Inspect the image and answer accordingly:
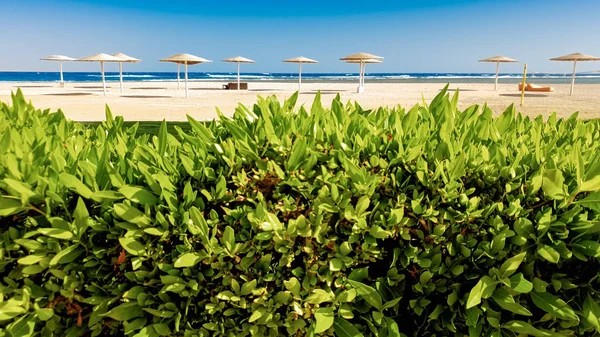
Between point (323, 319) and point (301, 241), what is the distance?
0.32 m

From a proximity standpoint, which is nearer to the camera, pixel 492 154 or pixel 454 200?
pixel 454 200

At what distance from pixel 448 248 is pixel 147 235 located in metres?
1.20

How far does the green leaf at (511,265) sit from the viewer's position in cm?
167

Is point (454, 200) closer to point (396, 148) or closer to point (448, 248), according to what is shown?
point (448, 248)

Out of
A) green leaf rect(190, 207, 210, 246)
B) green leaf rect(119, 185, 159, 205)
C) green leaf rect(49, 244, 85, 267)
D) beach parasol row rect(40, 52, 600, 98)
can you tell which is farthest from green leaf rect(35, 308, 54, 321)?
beach parasol row rect(40, 52, 600, 98)

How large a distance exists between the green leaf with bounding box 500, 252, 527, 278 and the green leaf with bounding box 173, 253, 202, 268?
46.1 inches

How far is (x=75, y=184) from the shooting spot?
1682mm

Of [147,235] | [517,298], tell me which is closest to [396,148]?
[517,298]

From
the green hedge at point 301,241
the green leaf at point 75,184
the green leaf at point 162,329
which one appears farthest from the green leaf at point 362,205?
the green leaf at point 75,184

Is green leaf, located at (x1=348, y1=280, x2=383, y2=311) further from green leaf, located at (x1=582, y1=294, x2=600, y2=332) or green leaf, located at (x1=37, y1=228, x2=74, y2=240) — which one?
green leaf, located at (x1=37, y1=228, x2=74, y2=240)

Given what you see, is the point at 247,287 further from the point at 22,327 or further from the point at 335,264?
the point at 22,327

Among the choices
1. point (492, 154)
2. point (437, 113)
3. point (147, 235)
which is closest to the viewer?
point (147, 235)

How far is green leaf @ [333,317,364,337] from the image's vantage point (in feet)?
5.98

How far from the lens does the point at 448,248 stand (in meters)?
1.76
